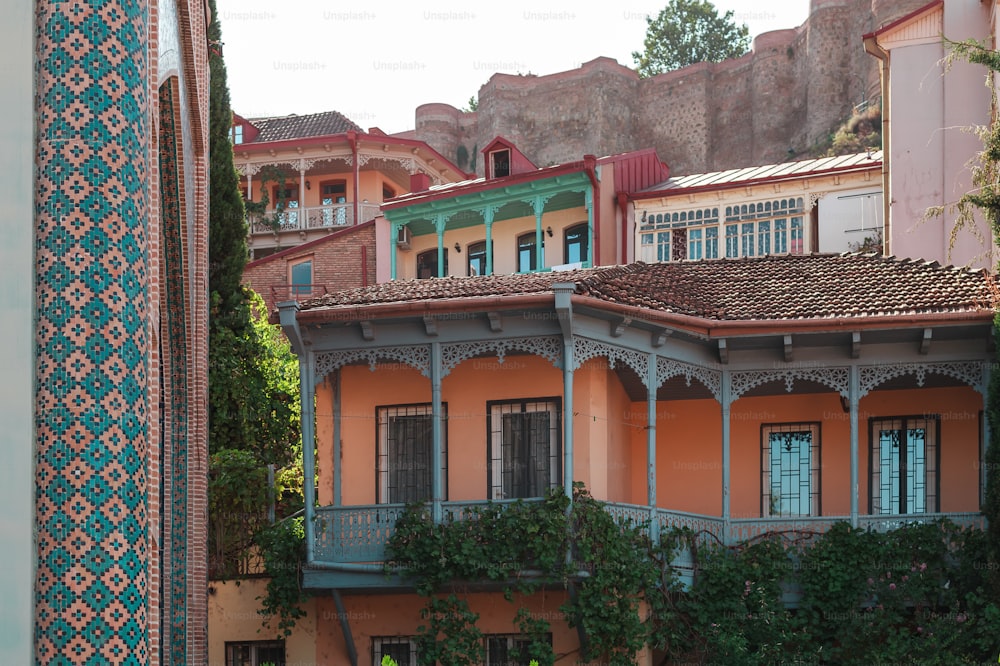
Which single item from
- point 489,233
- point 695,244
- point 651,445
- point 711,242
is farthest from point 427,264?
point 651,445

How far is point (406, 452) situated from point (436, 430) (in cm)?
141

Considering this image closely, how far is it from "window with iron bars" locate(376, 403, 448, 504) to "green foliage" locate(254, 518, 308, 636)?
49.5 inches

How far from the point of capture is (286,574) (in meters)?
18.4

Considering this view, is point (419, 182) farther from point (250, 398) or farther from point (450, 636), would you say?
point (450, 636)

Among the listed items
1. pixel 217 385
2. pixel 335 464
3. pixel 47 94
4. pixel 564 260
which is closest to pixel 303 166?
pixel 564 260

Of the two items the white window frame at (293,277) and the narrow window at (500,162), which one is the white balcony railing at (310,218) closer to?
the white window frame at (293,277)

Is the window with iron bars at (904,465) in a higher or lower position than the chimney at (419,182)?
lower

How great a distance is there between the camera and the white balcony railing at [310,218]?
4269cm

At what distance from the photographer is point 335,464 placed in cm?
1905

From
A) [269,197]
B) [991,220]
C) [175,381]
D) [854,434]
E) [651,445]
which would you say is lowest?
[651,445]

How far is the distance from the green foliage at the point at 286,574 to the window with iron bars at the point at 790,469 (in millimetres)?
6057

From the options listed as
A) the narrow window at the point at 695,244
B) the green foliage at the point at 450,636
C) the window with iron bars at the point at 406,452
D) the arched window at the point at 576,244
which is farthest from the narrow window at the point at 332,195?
the green foliage at the point at 450,636

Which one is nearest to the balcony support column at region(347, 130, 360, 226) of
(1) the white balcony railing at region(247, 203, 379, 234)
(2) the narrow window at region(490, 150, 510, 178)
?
(1) the white balcony railing at region(247, 203, 379, 234)

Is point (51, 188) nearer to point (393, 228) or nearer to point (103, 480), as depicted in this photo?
point (103, 480)
